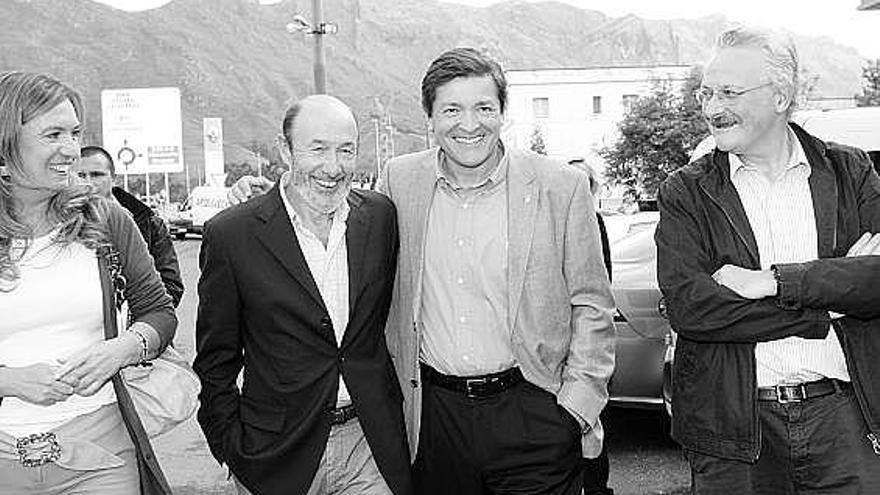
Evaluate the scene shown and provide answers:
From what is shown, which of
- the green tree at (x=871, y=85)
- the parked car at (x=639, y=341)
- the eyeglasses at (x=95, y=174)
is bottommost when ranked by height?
the parked car at (x=639, y=341)

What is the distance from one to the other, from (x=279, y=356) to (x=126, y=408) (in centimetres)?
53

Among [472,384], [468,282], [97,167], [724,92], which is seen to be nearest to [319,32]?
[97,167]

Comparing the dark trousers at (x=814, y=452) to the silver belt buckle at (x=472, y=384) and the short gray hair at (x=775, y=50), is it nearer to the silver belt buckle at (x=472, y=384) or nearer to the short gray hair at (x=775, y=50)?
the silver belt buckle at (x=472, y=384)

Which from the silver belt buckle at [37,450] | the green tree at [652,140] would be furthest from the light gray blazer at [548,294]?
the green tree at [652,140]

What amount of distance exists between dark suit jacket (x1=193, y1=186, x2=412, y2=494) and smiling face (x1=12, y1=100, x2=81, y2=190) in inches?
23.5

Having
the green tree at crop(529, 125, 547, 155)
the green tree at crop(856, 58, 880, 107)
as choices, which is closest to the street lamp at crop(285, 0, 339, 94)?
the green tree at crop(856, 58, 880, 107)

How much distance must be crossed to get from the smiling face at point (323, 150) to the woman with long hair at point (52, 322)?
705mm

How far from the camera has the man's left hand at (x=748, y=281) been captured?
11.1 feet

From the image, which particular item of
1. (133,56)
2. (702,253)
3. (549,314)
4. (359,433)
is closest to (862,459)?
(702,253)

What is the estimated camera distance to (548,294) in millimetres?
3824

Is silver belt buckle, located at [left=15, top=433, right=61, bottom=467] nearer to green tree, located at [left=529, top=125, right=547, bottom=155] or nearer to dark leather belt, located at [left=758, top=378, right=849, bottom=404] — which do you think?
dark leather belt, located at [left=758, top=378, right=849, bottom=404]

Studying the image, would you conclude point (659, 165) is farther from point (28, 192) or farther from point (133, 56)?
point (133, 56)

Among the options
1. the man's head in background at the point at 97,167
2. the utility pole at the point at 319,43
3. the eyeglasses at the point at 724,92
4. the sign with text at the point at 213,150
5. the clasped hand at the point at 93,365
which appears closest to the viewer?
the clasped hand at the point at 93,365

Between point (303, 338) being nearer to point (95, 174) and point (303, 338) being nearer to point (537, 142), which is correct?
point (95, 174)
